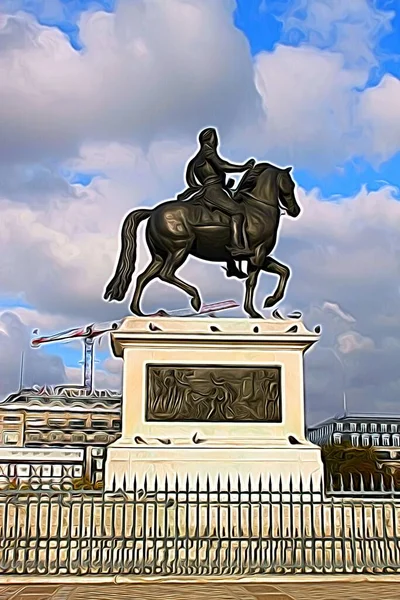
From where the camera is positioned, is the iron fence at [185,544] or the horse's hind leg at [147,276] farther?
the horse's hind leg at [147,276]

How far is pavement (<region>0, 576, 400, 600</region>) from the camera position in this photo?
30.7ft

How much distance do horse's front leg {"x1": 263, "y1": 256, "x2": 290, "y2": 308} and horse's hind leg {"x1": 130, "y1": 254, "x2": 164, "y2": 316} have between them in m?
2.20

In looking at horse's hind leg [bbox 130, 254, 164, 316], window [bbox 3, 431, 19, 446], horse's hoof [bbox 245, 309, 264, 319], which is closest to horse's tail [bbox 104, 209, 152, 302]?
horse's hind leg [bbox 130, 254, 164, 316]

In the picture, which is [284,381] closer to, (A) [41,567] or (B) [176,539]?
(B) [176,539]

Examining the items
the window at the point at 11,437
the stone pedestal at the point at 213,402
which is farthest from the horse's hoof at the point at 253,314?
the window at the point at 11,437

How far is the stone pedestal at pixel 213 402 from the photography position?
14312mm

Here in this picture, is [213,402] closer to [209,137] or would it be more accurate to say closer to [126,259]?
[126,259]

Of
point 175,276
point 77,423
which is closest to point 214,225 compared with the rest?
point 175,276

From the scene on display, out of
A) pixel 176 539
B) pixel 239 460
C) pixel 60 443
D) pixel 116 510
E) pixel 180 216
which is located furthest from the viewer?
pixel 60 443

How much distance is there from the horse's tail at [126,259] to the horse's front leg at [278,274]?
271 cm

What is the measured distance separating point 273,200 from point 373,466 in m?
33.6

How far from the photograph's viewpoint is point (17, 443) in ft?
325

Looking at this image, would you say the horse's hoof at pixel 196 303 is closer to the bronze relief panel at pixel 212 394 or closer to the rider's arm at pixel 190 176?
the bronze relief panel at pixel 212 394

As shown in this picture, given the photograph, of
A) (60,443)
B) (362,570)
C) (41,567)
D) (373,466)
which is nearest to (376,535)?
(362,570)
